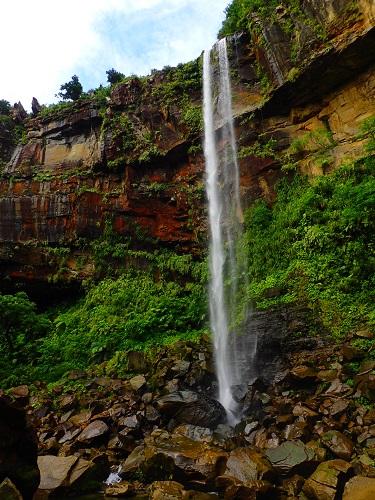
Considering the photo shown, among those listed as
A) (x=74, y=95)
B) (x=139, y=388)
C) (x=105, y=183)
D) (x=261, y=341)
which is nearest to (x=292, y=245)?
(x=261, y=341)

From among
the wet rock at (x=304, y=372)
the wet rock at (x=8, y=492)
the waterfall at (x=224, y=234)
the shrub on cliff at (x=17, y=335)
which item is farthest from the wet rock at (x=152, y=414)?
the shrub on cliff at (x=17, y=335)

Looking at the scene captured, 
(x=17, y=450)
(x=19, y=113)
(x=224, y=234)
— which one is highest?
(x=19, y=113)

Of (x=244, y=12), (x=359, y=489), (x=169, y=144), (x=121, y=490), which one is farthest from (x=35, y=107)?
(x=359, y=489)

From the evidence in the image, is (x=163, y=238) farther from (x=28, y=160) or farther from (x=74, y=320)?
(x=28, y=160)

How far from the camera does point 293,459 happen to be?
5402 mm

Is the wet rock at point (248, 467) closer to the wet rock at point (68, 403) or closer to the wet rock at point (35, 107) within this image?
the wet rock at point (68, 403)

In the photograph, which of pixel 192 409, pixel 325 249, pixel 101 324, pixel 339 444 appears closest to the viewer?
pixel 339 444

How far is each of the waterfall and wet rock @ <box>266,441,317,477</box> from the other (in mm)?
2805

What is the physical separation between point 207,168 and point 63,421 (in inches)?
553

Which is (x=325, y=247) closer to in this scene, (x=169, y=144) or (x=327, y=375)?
(x=327, y=375)

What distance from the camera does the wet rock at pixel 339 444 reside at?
5357mm

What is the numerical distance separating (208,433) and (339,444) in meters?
2.60

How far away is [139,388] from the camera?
9359 mm

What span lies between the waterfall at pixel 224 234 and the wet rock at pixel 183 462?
287 centimetres
